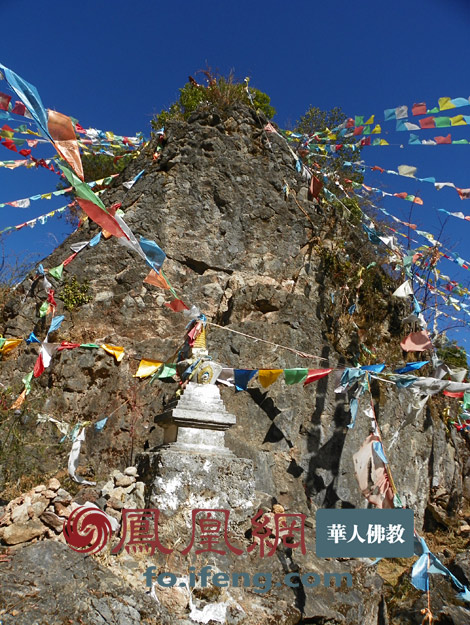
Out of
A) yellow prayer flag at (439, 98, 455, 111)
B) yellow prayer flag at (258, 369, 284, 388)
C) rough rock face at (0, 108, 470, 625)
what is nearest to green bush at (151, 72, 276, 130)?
rough rock face at (0, 108, 470, 625)

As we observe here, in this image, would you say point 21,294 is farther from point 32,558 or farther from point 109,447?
point 32,558

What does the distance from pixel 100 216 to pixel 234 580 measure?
11.2ft

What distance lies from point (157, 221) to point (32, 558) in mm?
6159

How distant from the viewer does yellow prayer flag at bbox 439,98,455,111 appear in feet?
19.5

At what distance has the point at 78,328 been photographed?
294 inches

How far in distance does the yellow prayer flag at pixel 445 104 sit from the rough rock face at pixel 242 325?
3.03 meters

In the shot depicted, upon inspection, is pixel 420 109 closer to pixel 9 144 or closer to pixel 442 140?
pixel 442 140

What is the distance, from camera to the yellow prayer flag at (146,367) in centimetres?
600

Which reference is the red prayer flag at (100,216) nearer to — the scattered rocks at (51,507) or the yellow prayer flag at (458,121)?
the scattered rocks at (51,507)

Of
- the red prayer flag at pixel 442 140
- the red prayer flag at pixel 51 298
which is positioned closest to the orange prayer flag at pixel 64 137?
the red prayer flag at pixel 51 298

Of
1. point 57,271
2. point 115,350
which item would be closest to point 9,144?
point 57,271

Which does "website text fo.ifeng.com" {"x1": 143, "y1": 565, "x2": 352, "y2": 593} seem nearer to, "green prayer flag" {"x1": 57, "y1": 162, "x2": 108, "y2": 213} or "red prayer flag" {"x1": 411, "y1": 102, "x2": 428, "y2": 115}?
"green prayer flag" {"x1": 57, "y1": 162, "x2": 108, "y2": 213}

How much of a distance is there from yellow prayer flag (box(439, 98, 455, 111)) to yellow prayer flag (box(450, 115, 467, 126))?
5.8 inches

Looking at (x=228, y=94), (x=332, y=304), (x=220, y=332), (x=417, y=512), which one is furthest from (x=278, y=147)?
(x=417, y=512)
